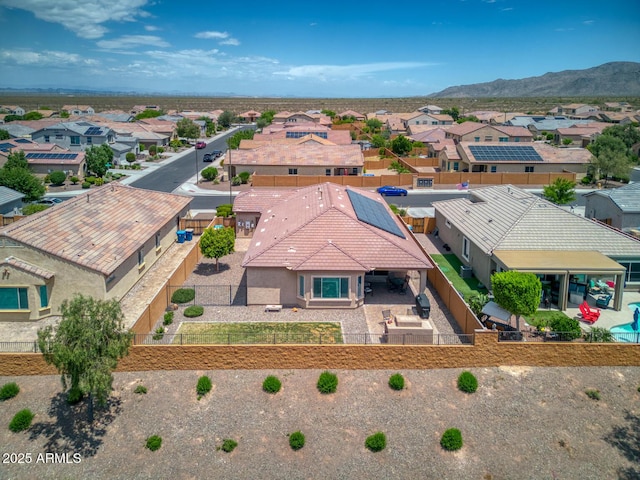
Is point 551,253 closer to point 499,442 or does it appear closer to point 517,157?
point 499,442

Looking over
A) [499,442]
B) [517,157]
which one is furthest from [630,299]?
[517,157]

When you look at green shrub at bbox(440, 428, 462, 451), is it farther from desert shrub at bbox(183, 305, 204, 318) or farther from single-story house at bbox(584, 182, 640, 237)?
single-story house at bbox(584, 182, 640, 237)

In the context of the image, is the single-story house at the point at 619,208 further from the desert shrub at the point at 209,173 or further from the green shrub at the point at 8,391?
the desert shrub at the point at 209,173

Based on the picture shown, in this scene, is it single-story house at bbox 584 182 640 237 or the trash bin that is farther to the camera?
single-story house at bbox 584 182 640 237

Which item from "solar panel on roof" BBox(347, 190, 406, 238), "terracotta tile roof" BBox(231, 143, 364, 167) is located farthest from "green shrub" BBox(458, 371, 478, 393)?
"terracotta tile roof" BBox(231, 143, 364, 167)

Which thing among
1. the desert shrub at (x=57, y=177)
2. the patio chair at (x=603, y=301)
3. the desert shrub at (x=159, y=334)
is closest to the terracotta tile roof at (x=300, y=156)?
the desert shrub at (x=57, y=177)

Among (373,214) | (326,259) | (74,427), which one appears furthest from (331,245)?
(74,427)
